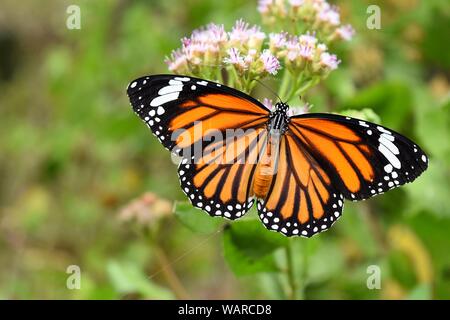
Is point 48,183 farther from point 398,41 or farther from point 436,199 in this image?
point 436,199

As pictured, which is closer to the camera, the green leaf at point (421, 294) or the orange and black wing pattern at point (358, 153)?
the orange and black wing pattern at point (358, 153)

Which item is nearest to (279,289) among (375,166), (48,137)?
(375,166)

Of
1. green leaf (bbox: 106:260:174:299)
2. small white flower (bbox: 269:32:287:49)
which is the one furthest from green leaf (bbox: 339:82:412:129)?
green leaf (bbox: 106:260:174:299)

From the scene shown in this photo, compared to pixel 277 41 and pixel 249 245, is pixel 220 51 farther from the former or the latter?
pixel 249 245

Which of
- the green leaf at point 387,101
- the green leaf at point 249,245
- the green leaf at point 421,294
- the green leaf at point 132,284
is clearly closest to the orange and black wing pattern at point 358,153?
the green leaf at point 249,245

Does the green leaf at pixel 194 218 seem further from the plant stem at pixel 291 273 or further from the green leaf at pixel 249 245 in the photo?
the plant stem at pixel 291 273

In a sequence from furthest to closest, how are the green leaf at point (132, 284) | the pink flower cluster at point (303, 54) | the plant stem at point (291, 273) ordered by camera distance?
1. the green leaf at point (132, 284)
2. the plant stem at point (291, 273)
3. the pink flower cluster at point (303, 54)

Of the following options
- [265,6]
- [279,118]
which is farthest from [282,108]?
[265,6]
